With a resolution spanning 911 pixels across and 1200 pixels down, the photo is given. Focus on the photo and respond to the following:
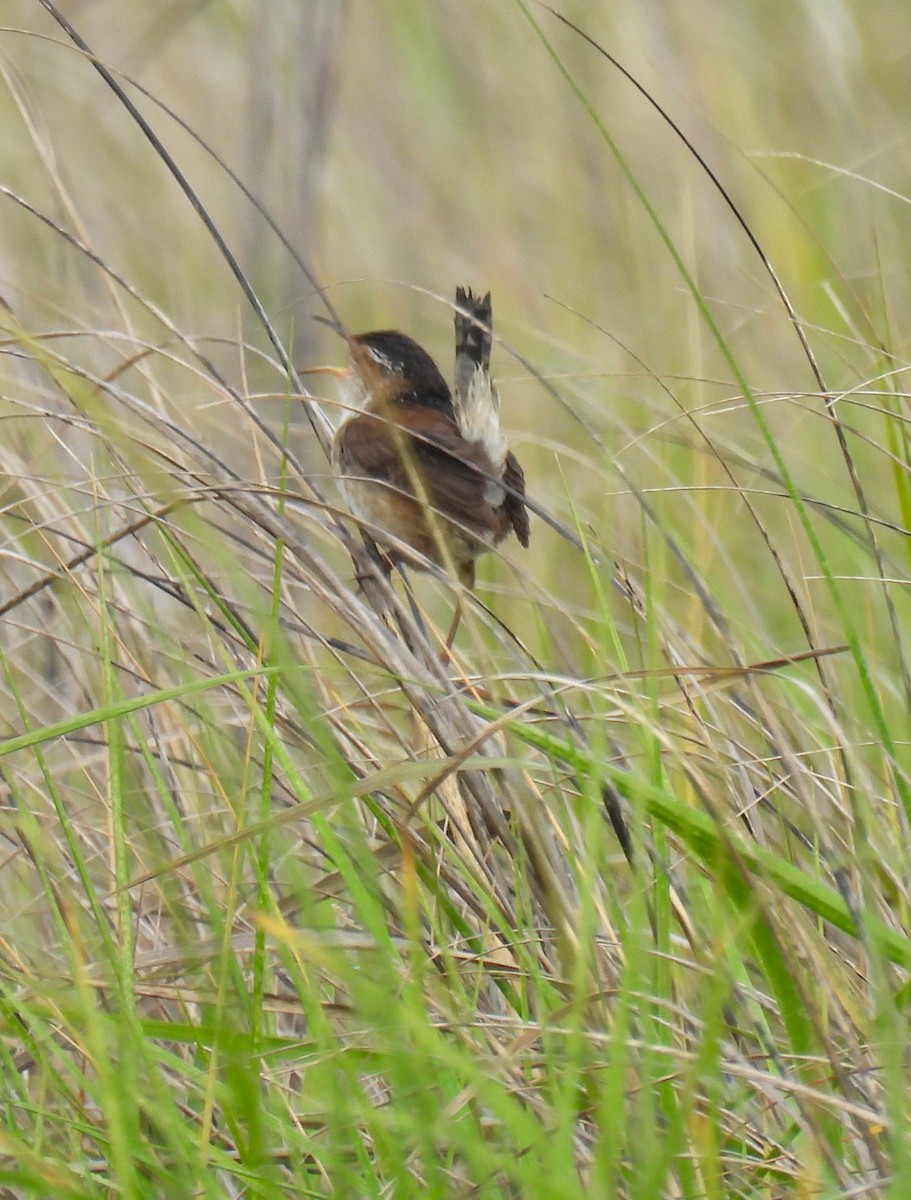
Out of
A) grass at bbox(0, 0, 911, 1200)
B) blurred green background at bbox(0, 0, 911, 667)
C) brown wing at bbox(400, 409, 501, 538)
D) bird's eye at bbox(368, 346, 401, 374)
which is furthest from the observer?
blurred green background at bbox(0, 0, 911, 667)

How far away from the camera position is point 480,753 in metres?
2.08

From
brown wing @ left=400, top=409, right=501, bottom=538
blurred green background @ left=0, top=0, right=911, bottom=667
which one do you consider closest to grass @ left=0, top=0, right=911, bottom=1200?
blurred green background @ left=0, top=0, right=911, bottom=667

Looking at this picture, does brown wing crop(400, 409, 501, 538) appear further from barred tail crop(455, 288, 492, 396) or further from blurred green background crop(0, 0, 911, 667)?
blurred green background crop(0, 0, 911, 667)

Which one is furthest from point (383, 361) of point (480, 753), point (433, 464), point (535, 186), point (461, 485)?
point (535, 186)

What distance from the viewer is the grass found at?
1415mm

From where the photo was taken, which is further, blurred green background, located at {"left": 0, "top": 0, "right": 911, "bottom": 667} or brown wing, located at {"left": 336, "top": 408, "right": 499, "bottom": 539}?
blurred green background, located at {"left": 0, "top": 0, "right": 911, "bottom": 667}

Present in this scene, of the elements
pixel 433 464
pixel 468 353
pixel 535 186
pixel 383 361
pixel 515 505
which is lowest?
pixel 515 505

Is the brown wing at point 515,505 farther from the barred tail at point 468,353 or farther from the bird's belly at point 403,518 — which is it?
the barred tail at point 468,353

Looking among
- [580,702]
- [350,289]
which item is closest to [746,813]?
[580,702]

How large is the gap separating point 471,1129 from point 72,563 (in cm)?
107

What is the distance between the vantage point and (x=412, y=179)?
514 centimetres

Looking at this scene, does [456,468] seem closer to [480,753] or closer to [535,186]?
[480,753]

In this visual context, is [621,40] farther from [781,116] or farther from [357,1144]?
[357,1144]

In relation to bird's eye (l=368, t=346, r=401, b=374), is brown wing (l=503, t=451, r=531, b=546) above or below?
below
